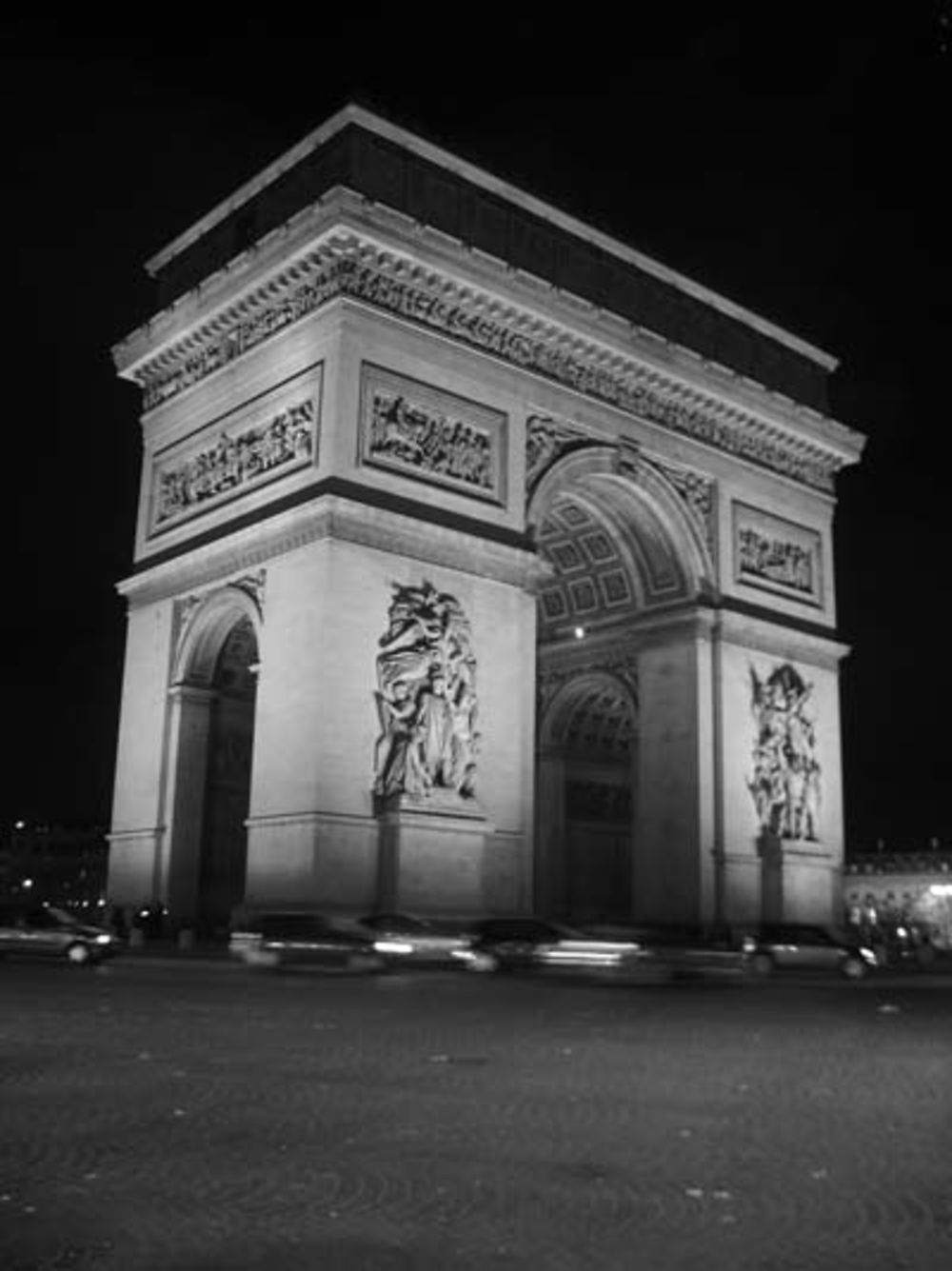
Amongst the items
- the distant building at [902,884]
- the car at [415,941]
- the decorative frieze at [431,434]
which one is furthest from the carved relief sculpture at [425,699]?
the distant building at [902,884]

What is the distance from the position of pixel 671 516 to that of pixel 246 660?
37.1 ft

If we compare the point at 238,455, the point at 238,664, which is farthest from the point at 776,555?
the point at 238,455

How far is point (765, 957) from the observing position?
30.7 m

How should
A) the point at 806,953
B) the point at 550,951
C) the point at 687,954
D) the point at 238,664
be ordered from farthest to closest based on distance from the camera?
the point at 238,664, the point at 806,953, the point at 687,954, the point at 550,951

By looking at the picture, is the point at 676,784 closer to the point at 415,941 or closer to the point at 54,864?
the point at 415,941

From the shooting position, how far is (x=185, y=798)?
108 ft

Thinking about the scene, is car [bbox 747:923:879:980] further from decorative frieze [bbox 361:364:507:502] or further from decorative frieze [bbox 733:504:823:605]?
decorative frieze [bbox 361:364:507:502]

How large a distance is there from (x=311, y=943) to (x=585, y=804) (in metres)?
19.4

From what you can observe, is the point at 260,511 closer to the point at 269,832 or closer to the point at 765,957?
the point at 269,832

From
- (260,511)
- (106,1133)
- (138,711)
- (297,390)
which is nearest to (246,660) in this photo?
(138,711)

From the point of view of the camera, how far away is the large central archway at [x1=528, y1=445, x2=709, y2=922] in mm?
36281

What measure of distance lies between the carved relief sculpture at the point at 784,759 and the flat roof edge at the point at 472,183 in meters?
9.91

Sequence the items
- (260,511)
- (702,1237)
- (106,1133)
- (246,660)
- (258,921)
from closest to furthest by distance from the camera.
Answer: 1. (702,1237)
2. (106,1133)
3. (258,921)
4. (260,511)
5. (246,660)

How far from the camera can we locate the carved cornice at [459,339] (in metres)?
30.5
